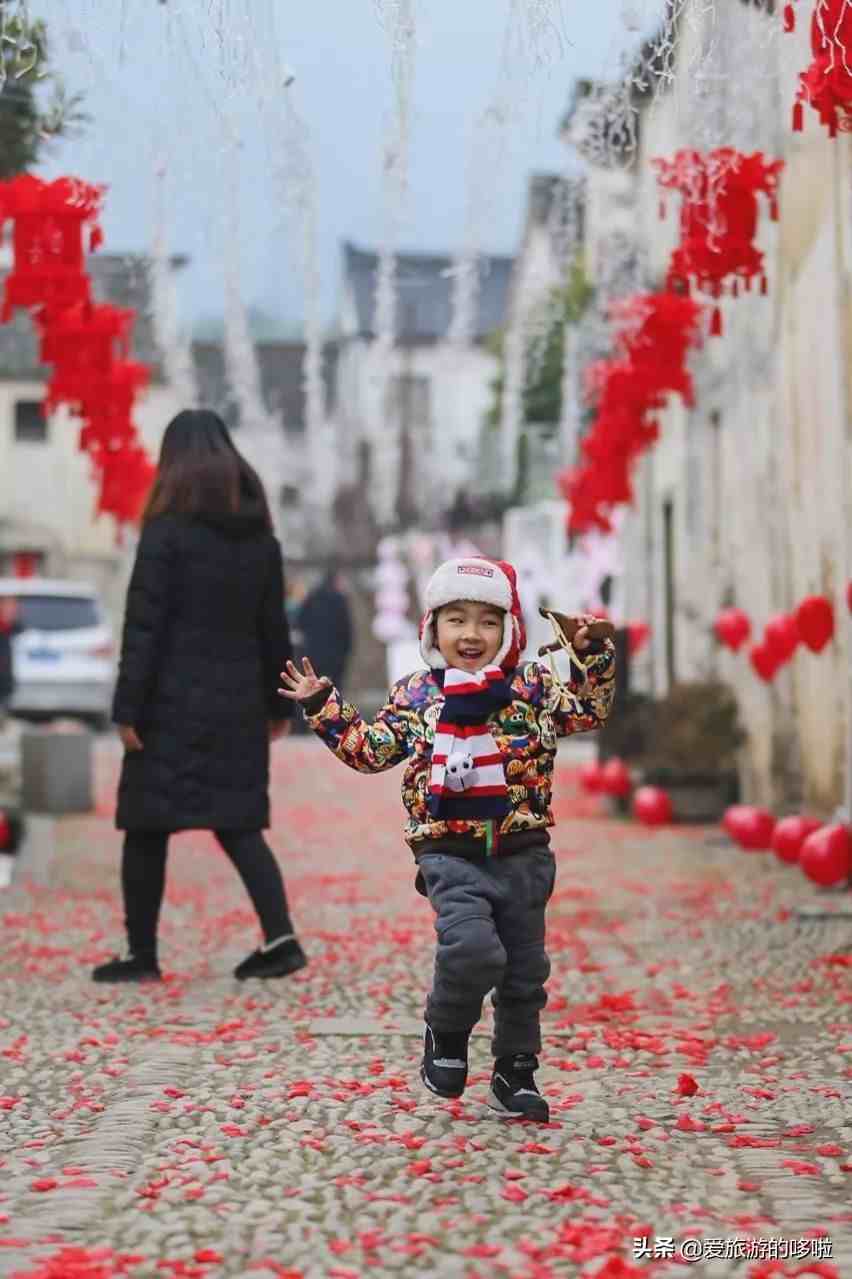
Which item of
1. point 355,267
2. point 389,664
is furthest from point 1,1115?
point 355,267

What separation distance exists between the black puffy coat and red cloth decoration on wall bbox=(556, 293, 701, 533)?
476cm

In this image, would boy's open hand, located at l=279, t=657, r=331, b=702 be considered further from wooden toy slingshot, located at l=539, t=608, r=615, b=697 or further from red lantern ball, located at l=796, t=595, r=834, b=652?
red lantern ball, located at l=796, t=595, r=834, b=652

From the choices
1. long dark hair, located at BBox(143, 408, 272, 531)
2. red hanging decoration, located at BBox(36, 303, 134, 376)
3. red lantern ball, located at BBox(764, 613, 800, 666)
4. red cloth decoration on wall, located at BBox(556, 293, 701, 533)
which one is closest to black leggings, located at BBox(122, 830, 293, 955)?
long dark hair, located at BBox(143, 408, 272, 531)

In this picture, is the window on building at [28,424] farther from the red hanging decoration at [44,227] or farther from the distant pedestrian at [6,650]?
the red hanging decoration at [44,227]

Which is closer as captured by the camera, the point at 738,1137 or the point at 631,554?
the point at 738,1137

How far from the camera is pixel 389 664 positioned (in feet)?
95.9

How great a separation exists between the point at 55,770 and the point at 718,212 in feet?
22.9

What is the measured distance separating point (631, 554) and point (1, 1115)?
14804 mm

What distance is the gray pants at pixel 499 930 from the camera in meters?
4.05

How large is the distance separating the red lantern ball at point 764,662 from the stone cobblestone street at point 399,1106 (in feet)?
7.01

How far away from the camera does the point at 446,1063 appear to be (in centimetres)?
418

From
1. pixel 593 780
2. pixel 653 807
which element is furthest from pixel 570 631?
pixel 593 780

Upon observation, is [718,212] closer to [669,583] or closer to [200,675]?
[200,675]

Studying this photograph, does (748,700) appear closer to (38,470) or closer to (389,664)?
(389,664)
